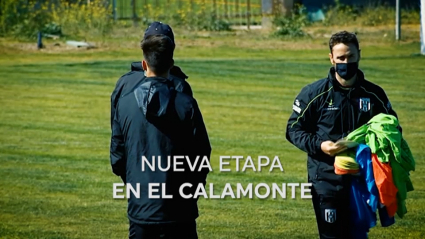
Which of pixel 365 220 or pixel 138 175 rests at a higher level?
pixel 138 175

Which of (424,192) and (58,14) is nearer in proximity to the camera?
(424,192)

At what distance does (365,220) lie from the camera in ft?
20.7

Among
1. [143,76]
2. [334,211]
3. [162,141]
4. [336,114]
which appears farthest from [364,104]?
[162,141]

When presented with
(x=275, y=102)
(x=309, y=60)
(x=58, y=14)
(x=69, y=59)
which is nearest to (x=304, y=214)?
(x=275, y=102)

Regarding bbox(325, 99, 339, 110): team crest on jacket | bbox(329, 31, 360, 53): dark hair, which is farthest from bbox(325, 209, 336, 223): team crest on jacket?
bbox(329, 31, 360, 53): dark hair

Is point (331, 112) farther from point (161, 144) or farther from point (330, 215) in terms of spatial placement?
point (161, 144)

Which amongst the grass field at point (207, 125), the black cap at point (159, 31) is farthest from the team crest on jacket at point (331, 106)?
the grass field at point (207, 125)

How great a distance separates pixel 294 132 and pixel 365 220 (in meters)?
0.76

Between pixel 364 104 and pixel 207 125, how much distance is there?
976cm

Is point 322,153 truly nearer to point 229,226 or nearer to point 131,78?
point 131,78

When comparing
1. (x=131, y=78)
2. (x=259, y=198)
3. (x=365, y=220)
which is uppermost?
(x=131, y=78)

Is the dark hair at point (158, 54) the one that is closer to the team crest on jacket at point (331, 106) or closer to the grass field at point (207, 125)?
the team crest on jacket at point (331, 106)

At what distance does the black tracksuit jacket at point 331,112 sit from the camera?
6.40 metres

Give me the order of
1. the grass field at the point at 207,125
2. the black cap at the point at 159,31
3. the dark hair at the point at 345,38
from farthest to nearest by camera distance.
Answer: the grass field at the point at 207,125 < the dark hair at the point at 345,38 < the black cap at the point at 159,31
